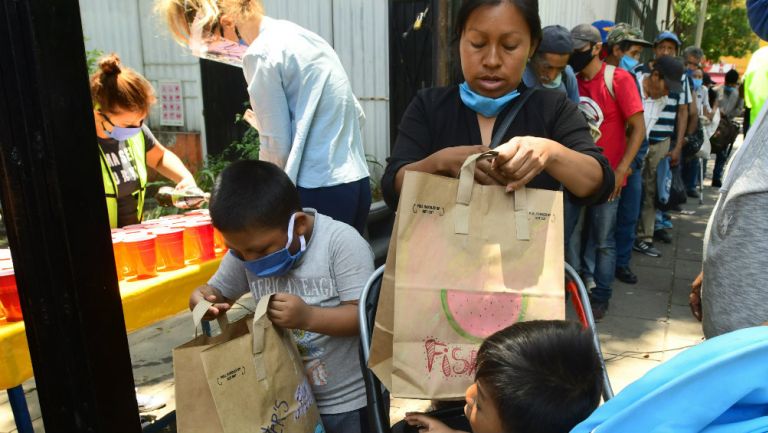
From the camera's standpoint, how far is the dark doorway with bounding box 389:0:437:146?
16.5 ft

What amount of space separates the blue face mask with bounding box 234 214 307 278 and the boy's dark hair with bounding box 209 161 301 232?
6 cm

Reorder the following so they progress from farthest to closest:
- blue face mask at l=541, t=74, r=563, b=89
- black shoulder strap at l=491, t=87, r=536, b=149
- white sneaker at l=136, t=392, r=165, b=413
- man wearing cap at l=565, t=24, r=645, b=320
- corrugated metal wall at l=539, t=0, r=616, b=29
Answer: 1. corrugated metal wall at l=539, t=0, r=616, b=29
2. man wearing cap at l=565, t=24, r=645, b=320
3. blue face mask at l=541, t=74, r=563, b=89
4. white sneaker at l=136, t=392, r=165, b=413
5. black shoulder strap at l=491, t=87, r=536, b=149

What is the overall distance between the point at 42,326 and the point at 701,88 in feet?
28.5

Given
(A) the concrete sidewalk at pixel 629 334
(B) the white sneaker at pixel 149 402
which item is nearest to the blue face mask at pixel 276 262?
(A) the concrete sidewalk at pixel 629 334

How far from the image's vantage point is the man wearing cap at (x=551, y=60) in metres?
3.23

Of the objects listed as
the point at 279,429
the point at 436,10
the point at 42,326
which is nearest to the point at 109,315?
the point at 42,326

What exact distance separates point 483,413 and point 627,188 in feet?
12.4

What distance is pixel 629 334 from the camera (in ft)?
12.9

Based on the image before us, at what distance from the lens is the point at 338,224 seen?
1.75 metres

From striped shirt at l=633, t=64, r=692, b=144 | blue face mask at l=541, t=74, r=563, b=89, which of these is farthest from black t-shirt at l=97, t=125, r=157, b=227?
striped shirt at l=633, t=64, r=692, b=144

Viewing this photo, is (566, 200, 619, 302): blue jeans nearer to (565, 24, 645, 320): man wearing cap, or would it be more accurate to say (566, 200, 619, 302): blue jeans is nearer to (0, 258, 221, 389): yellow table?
(565, 24, 645, 320): man wearing cap

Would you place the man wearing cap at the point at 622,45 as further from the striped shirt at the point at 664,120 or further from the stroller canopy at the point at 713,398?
the stroller canopy at the point at 713,398

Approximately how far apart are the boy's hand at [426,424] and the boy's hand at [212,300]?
0.59 m

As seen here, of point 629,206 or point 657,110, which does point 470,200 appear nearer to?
point 629,206
